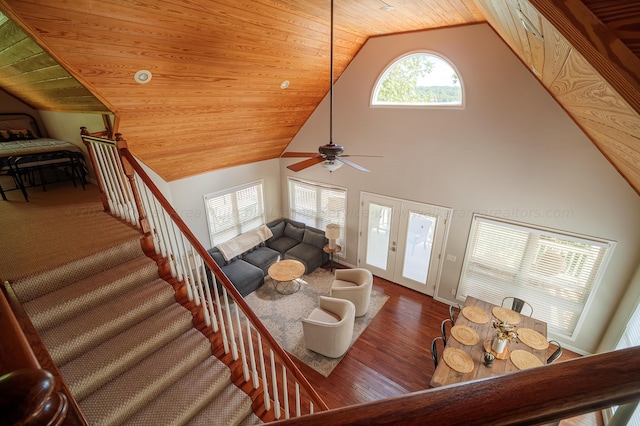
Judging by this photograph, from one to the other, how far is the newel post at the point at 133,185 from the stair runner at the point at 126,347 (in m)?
0.34

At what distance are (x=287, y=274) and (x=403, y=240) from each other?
253 cm

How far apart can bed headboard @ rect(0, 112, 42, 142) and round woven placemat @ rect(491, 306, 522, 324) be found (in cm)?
878

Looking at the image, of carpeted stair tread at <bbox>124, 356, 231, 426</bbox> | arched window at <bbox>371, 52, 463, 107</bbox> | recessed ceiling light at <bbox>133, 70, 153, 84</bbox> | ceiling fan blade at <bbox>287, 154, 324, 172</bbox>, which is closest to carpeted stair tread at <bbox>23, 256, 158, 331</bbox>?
carpeted stair tread at <bbox>124, 356, 231, 426</bbox>

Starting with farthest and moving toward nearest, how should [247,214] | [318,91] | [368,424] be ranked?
[247,214], [318,91], [368,424]

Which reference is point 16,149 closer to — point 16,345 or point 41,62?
point 41,62

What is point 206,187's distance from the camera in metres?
5.97

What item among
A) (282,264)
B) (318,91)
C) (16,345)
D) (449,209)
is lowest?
(282,264)

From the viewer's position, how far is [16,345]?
3.02 feet

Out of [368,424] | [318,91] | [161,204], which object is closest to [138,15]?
[161,204]

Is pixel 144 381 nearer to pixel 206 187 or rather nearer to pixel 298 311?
pixel 298 311

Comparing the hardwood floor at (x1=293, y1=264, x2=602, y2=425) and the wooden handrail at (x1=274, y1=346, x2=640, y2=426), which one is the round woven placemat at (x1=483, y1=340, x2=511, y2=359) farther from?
the wooden handrail at (x1=274, y1=346, x2=640, y2=426)

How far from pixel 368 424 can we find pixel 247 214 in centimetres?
693

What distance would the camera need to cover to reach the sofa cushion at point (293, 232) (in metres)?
7.30

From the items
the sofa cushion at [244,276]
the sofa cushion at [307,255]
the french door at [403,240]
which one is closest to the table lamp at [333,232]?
the sofa cushion at [307,255]
